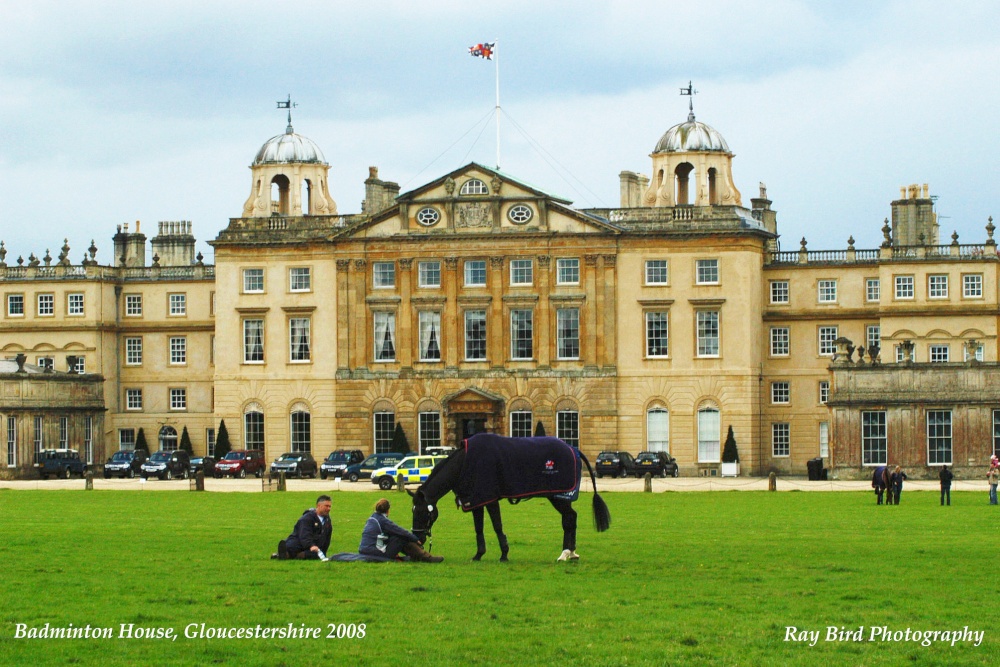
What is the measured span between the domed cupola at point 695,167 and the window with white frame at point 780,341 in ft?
18.8

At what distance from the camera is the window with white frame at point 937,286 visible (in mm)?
77062

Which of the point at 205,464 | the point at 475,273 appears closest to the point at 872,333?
the point at 475,273

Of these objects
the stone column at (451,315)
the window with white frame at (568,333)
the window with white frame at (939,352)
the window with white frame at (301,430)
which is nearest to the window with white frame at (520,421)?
the window with white frame at (568,333)

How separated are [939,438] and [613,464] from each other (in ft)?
40.2

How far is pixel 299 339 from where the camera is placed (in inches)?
3130

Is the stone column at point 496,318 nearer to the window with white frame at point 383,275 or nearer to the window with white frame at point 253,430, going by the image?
the window with white frame at point 383,275

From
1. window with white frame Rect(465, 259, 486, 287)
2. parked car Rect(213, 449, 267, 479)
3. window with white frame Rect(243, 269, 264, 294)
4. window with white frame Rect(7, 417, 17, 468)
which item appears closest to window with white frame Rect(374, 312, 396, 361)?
window with white frame Rect(465, 259, 486, 287)

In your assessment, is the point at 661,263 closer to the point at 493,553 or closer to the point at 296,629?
the point at 493,553

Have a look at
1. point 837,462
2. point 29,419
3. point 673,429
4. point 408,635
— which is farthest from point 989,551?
point 29,419

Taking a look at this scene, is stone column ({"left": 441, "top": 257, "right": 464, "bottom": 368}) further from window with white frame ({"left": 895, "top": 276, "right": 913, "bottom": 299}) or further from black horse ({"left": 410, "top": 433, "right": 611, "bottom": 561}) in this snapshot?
black horse ({"left": 410, "top": 433, "right": 611, "bottom": 561})

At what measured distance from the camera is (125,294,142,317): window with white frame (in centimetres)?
8606

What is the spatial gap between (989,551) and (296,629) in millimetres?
13256

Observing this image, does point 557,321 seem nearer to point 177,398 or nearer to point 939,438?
point 939,438

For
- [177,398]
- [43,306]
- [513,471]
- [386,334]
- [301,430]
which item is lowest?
[301,430]
